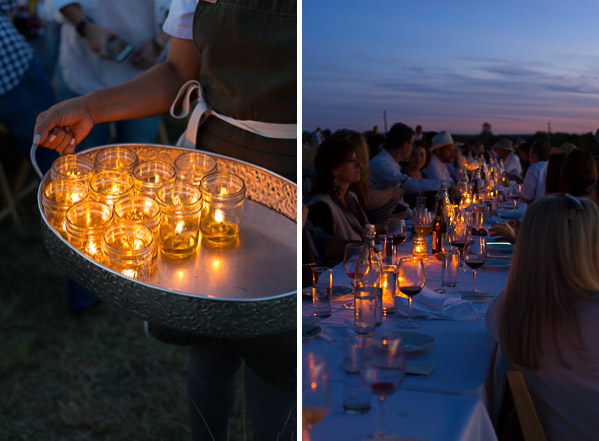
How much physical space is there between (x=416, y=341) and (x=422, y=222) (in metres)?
1.09

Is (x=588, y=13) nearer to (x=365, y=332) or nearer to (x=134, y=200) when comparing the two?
(x=365, y=332)

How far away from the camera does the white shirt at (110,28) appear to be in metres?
2.77

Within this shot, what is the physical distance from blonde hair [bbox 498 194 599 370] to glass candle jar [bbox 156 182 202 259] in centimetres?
73

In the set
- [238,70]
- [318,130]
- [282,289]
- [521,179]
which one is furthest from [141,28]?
[521,179]

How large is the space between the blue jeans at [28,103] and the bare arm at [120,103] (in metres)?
1.36

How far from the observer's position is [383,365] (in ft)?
3.23

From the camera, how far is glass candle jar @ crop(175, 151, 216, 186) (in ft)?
4.16

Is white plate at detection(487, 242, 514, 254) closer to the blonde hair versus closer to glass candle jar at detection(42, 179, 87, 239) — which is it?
the blonde hair

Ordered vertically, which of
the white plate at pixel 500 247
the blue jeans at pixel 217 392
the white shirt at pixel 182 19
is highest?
the white shirt at pixel 182 19

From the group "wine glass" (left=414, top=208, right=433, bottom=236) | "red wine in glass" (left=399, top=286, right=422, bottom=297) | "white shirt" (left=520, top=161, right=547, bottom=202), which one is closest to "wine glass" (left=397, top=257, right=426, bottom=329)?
"red wine in glass" (left=399, top=286, right=422, bottom=297)

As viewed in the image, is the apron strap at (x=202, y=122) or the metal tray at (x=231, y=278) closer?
the metal tray at (x=231, y=278)

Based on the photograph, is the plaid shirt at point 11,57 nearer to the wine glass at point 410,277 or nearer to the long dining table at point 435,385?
the long dining table at point 435,385

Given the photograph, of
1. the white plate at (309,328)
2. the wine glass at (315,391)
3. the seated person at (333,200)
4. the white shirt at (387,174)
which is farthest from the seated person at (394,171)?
A: the wine glass at (315,391)

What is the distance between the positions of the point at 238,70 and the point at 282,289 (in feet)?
1.75
